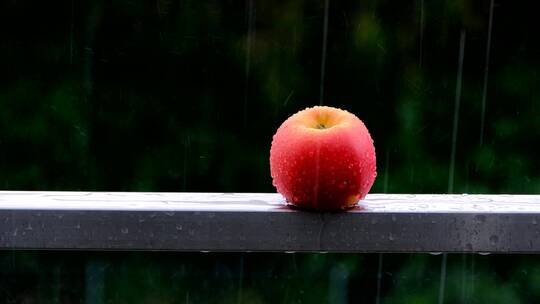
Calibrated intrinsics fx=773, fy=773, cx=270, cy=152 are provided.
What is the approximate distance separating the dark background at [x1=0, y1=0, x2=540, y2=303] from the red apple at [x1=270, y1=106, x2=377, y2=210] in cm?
122

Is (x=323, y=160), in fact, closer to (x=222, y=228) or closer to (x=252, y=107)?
(x=222, y=228)

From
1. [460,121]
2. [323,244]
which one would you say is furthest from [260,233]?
[460,121]

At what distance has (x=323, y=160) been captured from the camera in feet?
3.28

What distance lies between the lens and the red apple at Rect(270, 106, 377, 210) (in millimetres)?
1001

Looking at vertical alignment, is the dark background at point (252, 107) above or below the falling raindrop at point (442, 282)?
above

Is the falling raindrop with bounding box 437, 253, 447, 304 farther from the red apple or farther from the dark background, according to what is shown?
the red apple

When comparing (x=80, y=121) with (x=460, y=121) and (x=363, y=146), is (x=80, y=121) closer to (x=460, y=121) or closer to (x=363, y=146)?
(x=460, y=121)

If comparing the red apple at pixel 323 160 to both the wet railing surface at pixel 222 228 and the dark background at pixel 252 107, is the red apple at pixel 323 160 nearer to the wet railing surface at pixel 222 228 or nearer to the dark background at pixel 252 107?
the wet railing surface at pixel 222 228

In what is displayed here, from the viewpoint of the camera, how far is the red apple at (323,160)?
1001mm

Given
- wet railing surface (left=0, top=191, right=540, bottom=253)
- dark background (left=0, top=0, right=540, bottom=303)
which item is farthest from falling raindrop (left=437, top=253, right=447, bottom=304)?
wet railing surface (left=0, top=191, right=540, bottom=253)

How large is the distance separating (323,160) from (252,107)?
4.34 ft

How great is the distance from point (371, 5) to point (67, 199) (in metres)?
1.40

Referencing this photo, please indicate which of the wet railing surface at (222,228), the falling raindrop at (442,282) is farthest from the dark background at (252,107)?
the wet railing surface at (222,228)

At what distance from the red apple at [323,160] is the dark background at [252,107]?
1219 mm
